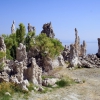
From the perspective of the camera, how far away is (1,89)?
67.5 ft

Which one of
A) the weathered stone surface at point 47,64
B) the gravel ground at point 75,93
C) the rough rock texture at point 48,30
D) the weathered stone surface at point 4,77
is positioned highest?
the rough rock texture at point 48,30

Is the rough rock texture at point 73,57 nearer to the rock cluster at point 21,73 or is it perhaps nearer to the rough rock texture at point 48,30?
the rough rock texture at point 48,30

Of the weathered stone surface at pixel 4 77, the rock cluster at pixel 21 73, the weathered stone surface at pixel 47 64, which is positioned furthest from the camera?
the weathered stone surface at pixel 47 64

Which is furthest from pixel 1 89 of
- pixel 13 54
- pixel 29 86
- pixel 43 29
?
pixel 43 29

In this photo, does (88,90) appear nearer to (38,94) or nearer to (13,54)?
(38,94)

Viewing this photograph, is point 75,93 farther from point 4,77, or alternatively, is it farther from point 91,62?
point 91,62

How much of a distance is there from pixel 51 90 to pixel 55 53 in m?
11.0

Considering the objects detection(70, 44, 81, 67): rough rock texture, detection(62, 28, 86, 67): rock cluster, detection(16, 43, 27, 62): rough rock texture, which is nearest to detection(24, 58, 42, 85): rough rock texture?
detection(16, 43, 27, 62): rough rock texture

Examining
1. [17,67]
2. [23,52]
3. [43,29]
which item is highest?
[43,29]

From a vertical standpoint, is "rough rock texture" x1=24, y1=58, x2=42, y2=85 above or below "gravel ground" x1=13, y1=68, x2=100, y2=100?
above

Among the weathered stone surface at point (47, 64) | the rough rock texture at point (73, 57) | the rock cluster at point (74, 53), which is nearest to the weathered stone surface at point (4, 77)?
the weathered stone surface at point (47, 64)

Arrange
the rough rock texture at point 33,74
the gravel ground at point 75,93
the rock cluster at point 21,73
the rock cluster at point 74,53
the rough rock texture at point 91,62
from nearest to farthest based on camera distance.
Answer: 1. the gravel ground at point 75,93
2. the rock cluster at point 21,73
3. the rough rock texture at point 33,74
4. the rock cluster at point 74,53
5. the rough rock texture at point 91,62

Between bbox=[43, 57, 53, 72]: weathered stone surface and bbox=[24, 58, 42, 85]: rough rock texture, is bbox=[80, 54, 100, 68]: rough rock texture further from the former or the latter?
bbox=[24, 58, 42, 85]: rough rock texture

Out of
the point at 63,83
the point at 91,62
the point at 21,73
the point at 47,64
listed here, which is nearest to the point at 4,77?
the point at 21,73
